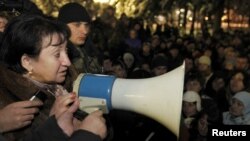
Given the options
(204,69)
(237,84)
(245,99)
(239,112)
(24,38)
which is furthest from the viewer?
(204,69)

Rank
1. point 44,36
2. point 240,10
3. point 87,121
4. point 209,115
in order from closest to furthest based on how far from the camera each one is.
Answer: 1. point 87,121
2. point 44,36
3. point 209,115
4. point 240,10

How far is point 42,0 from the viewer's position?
44.0 feet

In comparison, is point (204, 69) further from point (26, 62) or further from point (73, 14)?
point (26, 62)

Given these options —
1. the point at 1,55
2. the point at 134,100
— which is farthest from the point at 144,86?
the point at 1,55

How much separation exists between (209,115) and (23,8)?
2.80m

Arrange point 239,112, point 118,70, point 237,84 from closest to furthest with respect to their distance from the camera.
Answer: point 239,112
point 237,84
point 118,70

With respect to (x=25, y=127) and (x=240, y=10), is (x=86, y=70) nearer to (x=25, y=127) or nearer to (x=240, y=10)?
(x=25, y=127)

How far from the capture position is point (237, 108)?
4668mm

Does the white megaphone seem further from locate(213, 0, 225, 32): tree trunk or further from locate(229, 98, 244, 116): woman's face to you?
locate(213, 0, 225, 32): tree trunk

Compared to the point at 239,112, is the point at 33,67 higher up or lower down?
higher up

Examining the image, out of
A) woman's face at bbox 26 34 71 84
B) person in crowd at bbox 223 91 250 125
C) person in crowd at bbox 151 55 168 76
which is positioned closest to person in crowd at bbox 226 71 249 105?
person in crowd at bbox 223 91 250 125

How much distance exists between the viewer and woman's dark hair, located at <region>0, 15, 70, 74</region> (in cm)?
172

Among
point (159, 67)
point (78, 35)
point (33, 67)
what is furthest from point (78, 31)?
point (159, 67)

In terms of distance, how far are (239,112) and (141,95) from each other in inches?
122
